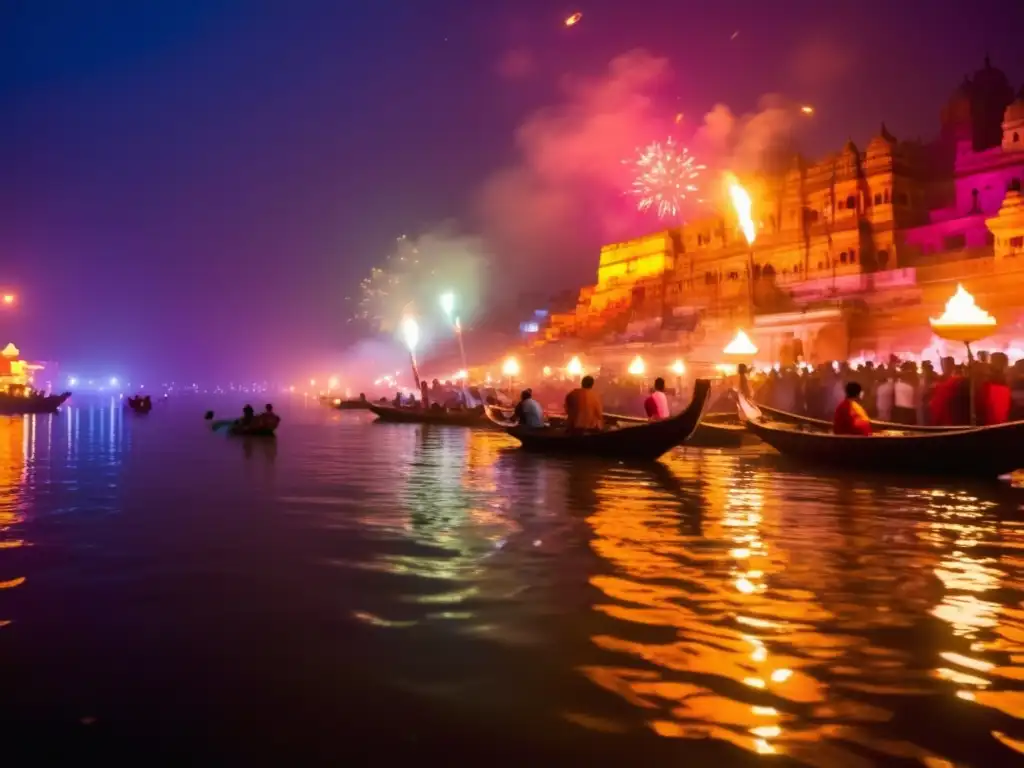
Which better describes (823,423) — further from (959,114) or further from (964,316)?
(959,114)

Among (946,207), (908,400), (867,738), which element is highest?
(946,207)

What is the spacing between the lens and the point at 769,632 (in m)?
5.69

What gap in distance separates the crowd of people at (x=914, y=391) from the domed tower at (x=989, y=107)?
1168 inches

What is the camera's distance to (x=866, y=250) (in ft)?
158

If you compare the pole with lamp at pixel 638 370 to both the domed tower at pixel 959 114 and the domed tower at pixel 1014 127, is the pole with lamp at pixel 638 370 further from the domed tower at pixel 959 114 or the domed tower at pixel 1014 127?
the domed tower at pixel 959 114

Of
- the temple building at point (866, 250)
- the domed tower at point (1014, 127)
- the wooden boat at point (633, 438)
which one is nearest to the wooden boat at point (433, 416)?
the temple building at point (866, 250)

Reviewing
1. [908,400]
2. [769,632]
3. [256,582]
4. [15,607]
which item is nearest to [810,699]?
[769,632]

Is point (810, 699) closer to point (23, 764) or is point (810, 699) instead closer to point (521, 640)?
point (521, 640)

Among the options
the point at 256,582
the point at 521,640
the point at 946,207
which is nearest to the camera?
the point at 521,640

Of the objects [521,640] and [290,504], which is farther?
[290,504]

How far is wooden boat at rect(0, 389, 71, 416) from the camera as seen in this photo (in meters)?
65.2

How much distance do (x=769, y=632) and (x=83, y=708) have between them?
4068 millimetres

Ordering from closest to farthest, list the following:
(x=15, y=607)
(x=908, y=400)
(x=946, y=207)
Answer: (x=15, y=607), (x=908, y=400), (x=946, y=207)

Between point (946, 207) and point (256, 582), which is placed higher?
point (946, 207)
